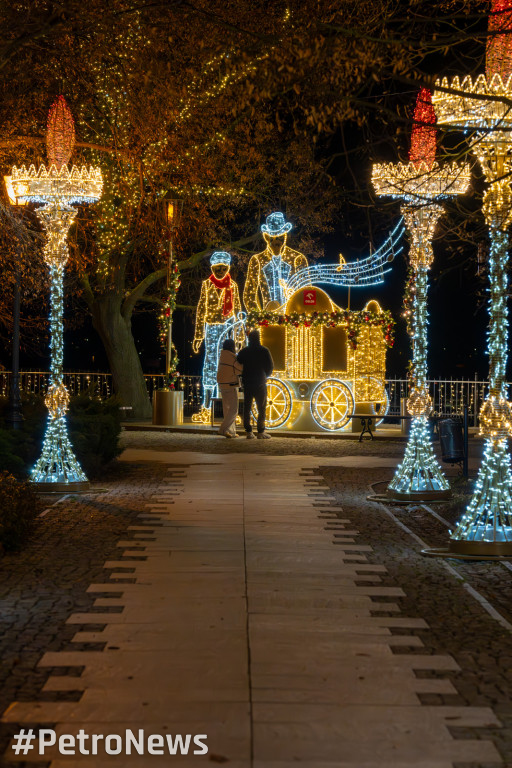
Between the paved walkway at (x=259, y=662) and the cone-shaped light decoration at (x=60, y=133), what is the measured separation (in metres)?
5.89

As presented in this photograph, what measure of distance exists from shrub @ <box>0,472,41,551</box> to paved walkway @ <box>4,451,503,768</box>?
1009 millimetres

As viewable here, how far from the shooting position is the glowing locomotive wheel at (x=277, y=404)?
86.7 feet

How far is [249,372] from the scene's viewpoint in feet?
79.0

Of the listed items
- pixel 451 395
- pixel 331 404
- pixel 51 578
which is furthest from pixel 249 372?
pixel 51 578

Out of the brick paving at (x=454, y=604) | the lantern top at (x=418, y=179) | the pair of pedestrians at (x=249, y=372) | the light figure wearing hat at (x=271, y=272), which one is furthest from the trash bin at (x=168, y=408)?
the lantern top at (x=418, y=179)

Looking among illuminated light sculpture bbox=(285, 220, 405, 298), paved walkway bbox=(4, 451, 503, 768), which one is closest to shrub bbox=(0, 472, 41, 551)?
paved walkway bbox=(4, 451, 503, 768)

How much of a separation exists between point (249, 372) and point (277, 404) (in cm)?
272

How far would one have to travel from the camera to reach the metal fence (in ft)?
101

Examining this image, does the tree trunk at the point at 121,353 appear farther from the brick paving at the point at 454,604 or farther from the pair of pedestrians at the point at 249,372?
the brick paving at the point at 454,604

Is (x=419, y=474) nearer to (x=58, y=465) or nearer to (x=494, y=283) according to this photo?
(x=494, y=283)

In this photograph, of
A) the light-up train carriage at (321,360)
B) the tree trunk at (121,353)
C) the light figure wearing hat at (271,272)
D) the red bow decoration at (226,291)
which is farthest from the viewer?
the tree trunk at (121,353)

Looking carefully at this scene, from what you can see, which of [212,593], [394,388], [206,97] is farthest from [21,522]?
[394,388]

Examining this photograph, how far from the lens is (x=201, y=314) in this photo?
28.0 meters

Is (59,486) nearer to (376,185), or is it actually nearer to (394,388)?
(376,185)
